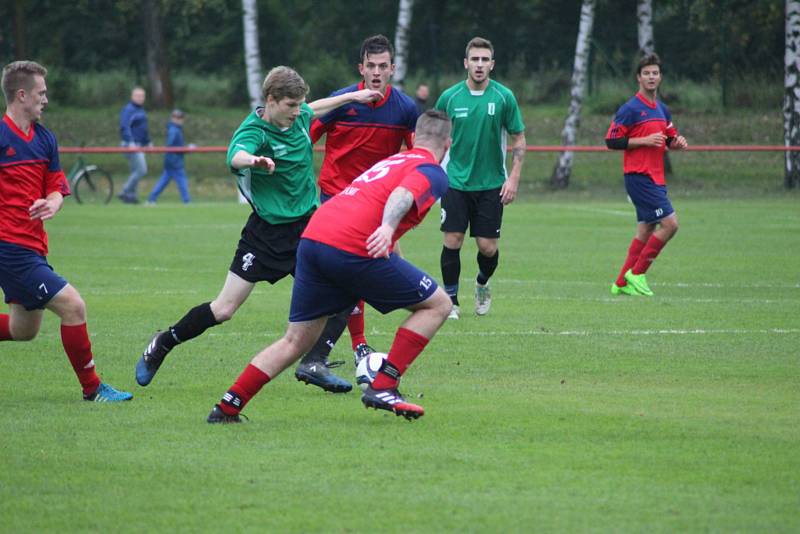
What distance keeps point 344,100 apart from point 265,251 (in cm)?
135

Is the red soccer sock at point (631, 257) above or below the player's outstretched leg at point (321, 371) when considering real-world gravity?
below

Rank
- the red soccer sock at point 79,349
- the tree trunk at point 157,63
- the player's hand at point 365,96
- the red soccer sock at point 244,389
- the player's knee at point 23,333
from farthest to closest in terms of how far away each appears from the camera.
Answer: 1. the tree trunk at point 157,63
2. the player's hand at point 365,96
3. the player's knee at point 23,333
4. the red soccer sock at point 79,349
5. the red soccer sock at point 244,389

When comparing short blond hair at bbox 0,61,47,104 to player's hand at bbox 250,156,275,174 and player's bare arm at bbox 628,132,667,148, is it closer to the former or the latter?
player's hand at bbox 250,156,275,174

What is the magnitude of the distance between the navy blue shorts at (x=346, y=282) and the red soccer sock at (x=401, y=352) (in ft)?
0.57

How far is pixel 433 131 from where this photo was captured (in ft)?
23.6

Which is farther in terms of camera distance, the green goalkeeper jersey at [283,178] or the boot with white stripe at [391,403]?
the green goalkeeper jersey at [283,178]

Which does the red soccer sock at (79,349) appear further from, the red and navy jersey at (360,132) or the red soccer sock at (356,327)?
the red and navy jersey at (360,132)

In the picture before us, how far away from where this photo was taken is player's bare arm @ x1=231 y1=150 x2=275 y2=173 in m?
7.37

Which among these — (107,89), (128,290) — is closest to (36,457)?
(128,290)

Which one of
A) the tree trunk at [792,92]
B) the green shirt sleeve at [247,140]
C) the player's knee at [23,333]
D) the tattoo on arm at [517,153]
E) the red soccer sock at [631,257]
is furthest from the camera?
the tree trunk at [792,92]

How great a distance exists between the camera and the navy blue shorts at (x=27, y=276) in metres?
7.72

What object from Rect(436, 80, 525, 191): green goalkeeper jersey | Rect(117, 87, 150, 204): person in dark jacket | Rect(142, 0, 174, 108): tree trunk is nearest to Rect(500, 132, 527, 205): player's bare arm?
Rect(436, 80, 525, 191): green goalkeeper jersey

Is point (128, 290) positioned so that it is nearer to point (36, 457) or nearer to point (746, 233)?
point (36, 457)

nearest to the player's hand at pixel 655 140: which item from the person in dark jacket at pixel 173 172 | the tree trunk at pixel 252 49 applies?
the person in dark jacket at pixel 173 172
